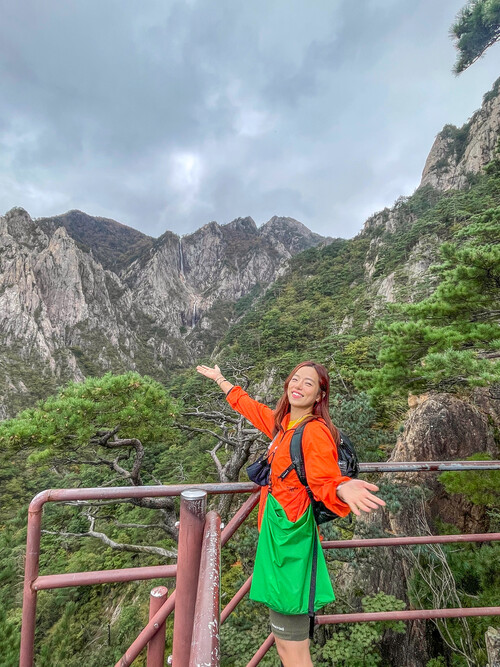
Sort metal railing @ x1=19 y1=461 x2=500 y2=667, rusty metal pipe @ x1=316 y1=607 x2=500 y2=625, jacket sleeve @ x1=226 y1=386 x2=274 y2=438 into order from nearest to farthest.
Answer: metal railing @ x1=19 y1=461 x2=500 y2=667, rusty metal pipe @ x1=316 y1=607 x2=500 y2=625, jacket sleeve @ x1=226 y1=386 x2=274 y2=438

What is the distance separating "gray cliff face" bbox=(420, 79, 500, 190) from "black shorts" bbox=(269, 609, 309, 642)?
38.8m

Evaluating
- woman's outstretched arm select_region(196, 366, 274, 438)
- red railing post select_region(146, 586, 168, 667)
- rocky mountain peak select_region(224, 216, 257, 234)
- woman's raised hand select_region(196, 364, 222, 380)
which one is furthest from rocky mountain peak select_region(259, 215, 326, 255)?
red railing post select_region(146, 586, 168, 667)

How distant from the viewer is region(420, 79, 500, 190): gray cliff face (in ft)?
104

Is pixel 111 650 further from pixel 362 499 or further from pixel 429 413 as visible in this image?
pixel 362 499

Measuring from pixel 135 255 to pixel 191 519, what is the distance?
103895 millimetres

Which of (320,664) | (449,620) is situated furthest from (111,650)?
(449,620)

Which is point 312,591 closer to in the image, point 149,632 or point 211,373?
point 149,632

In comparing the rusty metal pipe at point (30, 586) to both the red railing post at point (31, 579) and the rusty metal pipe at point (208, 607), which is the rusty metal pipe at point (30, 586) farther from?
the rusty metal pipe at point (208, 607)

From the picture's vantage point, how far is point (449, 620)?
332 centimetres

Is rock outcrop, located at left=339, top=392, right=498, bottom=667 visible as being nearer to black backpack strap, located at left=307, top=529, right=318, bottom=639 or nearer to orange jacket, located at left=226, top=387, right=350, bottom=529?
black backpack strap, located at left=307, top=529, right=318, bottom=639

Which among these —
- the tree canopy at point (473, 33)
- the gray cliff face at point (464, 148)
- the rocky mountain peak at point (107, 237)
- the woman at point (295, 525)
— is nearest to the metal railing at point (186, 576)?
the woman at point (295, 525)

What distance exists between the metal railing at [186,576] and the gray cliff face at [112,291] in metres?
47.4

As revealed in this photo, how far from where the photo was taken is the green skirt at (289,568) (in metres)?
1.07

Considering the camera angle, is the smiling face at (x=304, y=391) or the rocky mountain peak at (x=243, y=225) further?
the rocky mountain peak at (x=243, y=225)
